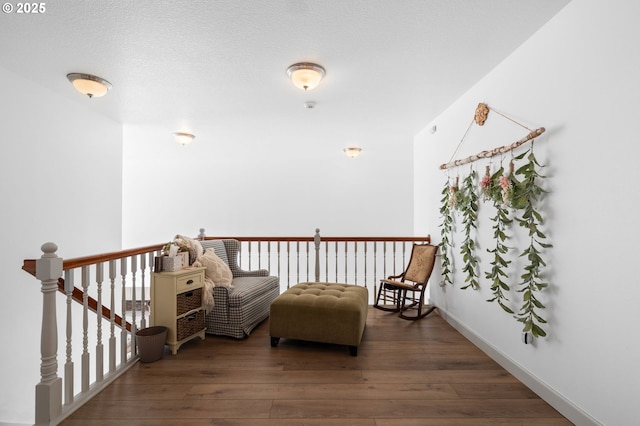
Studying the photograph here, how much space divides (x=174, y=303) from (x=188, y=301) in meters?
0.18

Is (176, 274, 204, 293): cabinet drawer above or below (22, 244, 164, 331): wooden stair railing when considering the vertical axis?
below

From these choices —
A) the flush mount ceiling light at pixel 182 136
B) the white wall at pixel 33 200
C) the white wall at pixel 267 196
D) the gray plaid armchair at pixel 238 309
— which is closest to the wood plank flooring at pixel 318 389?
the gray plaid armchair at pixel 238 309

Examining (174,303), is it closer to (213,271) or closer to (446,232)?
(213,271)

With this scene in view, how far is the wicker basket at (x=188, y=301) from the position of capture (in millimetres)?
2728

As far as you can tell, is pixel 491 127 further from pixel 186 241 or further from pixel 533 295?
pixel 186 241

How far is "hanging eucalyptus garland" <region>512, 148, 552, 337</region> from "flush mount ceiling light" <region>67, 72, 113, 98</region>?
370 centimetres

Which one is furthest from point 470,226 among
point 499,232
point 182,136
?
point 182,136

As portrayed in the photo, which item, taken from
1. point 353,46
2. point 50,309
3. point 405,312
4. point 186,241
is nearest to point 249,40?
point 353,46

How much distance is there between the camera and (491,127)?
2.68 meters

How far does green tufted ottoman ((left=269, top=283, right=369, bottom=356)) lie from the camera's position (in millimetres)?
2717

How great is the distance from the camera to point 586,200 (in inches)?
69.0

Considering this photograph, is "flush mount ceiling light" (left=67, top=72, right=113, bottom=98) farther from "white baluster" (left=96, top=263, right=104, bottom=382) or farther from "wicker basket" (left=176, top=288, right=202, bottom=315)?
"wicker basket" (left=176, top=288, right=202, bottom=315)

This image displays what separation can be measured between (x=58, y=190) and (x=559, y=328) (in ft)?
15.5

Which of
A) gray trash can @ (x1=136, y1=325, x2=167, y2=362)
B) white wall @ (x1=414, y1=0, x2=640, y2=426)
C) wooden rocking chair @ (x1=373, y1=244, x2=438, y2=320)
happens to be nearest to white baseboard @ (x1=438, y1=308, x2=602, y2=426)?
white wall @ (x1=414, y1=0, x2=640, y2=426)
